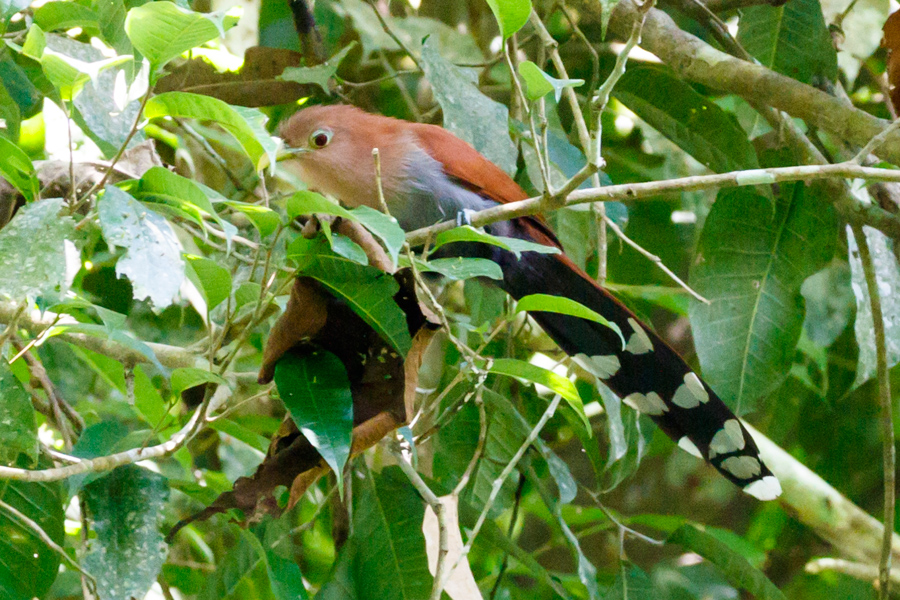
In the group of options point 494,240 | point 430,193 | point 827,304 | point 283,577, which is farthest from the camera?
point 827,304

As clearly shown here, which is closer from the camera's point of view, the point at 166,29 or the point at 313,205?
the point at 166,29

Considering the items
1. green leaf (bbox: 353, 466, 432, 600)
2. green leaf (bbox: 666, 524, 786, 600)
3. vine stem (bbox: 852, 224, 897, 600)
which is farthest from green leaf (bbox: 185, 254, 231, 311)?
vine stem (bbox: 852, 224, 897, 600)

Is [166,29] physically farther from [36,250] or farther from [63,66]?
[36,250]

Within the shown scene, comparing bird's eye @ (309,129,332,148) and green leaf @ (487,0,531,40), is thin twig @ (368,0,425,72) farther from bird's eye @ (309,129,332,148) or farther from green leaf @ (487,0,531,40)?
green leaf @ (487,0,531,40)

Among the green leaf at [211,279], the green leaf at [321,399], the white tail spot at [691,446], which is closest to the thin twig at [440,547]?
the green leaf at [321,399]

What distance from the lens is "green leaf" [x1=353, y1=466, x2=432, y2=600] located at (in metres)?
1.98

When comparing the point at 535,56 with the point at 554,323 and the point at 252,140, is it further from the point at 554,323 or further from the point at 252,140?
the point at 252,140

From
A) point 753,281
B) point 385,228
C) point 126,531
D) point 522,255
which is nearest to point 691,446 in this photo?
point 753,281

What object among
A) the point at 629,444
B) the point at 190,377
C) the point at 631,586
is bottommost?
the point at 631,586

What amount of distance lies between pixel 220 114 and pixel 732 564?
6.12 feet

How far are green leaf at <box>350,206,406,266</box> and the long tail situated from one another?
1041 millimetres

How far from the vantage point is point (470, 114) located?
214 cm

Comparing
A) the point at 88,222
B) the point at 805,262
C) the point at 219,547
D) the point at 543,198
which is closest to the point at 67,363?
the point at 219,547

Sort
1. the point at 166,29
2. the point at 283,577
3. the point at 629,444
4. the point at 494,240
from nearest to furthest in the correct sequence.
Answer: the point at 166,29, the point at 494,240, the point at 283,577, the point at 629,444
